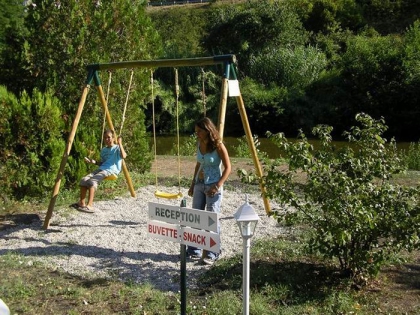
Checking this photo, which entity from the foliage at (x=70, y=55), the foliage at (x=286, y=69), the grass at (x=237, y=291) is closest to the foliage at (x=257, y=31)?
the foliage at (x=286, y=69)

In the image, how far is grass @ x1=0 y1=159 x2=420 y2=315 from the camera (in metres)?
5.62

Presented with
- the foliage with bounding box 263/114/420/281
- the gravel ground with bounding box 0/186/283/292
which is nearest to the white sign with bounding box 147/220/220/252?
the gravel ground with bounding box 0/186/283/292

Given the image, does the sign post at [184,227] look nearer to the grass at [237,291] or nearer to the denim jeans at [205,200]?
the grass at [237,291]

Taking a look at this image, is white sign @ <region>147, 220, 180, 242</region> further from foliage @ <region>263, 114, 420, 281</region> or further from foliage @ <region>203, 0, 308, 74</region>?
foliage @ <region>203, 0, 308, 74</region>

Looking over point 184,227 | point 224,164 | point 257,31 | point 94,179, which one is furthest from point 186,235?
point 257,31

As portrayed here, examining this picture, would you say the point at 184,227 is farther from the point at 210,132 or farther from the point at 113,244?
the point at 113,244

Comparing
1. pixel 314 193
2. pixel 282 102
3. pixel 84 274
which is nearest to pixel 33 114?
pixel 84 274

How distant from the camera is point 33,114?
1014 centimetres

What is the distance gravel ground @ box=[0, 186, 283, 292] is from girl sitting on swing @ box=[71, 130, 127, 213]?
10.0 inches

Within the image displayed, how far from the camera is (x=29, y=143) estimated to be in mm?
10109

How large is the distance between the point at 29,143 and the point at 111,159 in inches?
73.9

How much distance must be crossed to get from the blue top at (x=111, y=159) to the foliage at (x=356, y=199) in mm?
3283

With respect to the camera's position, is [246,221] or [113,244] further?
[113,244]

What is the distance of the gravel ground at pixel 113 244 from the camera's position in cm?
674
